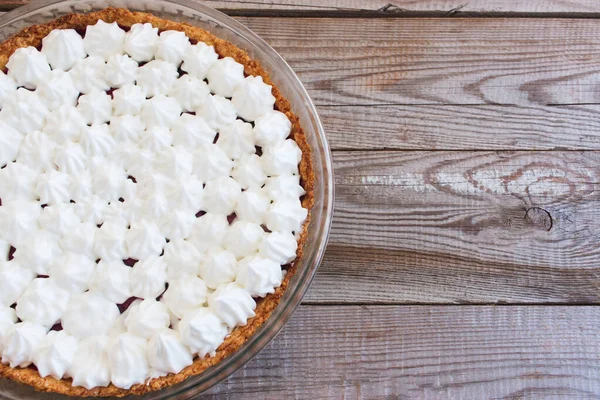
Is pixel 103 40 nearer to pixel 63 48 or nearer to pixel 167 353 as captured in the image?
pixel 63 48

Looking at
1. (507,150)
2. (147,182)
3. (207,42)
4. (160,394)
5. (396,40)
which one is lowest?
(160,394)

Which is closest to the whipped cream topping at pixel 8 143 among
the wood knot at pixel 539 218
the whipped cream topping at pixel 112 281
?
the whipped cream topping at pixel 112 281

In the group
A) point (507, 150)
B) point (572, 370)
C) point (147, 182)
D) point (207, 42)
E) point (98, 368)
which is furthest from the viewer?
point (507, 150)

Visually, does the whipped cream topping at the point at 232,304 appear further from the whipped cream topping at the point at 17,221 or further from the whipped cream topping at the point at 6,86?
the whipped cream topping at the point at 6,86

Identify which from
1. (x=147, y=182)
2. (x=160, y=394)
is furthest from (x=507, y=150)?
(x=160, y=394)

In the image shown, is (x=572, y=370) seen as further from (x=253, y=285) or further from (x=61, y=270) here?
(x=61, y=270)

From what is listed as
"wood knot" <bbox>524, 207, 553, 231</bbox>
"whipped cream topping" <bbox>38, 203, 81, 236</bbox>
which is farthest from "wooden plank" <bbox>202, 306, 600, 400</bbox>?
"whipped cream topping" <bbox>38, 203, 81, 236</bbox>

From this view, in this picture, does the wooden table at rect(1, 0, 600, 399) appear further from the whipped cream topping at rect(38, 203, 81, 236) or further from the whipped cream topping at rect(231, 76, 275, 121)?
the whipped cream topping at rect(38, 203, 81, 236)
